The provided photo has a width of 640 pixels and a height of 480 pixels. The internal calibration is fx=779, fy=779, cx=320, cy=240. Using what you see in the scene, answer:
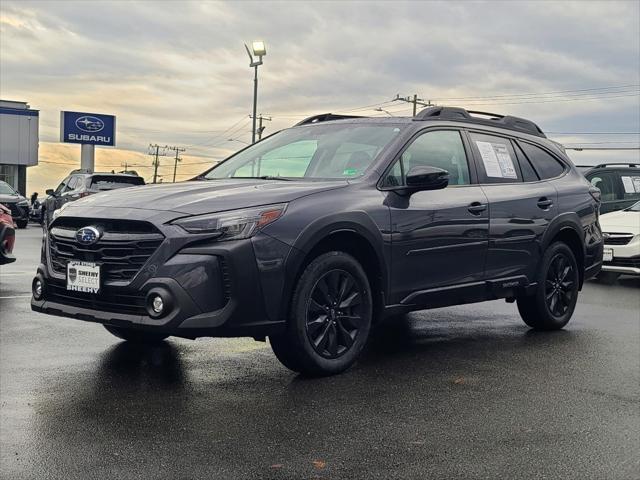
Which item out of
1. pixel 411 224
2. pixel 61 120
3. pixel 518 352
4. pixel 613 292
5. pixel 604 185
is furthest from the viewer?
pixel 61 120

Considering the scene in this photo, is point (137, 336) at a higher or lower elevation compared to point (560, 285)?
lower

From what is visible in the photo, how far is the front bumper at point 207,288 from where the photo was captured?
14.4 ft

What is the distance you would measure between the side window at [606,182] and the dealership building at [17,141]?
44350 millimetres

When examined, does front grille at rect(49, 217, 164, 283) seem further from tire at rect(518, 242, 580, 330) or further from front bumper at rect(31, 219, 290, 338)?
tire at rect(518, 242, 580, 330)

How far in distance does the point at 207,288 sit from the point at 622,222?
28.5 ft

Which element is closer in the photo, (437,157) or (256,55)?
(437,157)

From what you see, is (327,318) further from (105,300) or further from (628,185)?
(628,185)

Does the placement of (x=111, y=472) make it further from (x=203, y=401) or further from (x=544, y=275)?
(x=544, y=275)

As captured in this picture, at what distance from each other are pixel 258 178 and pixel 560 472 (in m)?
3.09

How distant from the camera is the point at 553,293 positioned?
23.0 feet

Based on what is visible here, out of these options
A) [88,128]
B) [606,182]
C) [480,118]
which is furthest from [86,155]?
[480,118]

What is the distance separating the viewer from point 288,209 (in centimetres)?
471

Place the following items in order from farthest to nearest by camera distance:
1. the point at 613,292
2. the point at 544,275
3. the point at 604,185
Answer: the point at 604,185 → the point at 613,292 → the point at 544,275

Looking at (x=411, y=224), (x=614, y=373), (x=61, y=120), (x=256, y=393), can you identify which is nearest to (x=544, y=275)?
(x=614, y=373)
